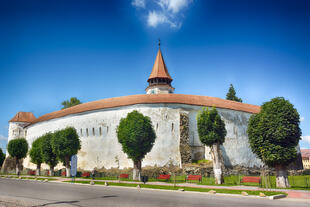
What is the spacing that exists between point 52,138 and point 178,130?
58.8 ft

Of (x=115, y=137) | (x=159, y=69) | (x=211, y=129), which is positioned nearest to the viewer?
(x=211, y=129)

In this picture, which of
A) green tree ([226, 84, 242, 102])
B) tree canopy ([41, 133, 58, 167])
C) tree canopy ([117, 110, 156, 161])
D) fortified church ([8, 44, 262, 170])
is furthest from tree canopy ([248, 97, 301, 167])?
green tree ([226, 84, 242, 102])

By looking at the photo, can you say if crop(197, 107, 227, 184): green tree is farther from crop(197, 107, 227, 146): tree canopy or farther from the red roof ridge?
the red roof ridge

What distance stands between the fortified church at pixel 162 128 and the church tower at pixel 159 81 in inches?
660

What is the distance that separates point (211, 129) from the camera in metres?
23.8

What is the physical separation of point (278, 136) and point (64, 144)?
1028 inches

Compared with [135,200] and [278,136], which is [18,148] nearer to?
[135,200]

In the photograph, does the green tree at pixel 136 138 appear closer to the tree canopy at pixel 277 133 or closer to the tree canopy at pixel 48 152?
the tree canopy at pixel 277 133

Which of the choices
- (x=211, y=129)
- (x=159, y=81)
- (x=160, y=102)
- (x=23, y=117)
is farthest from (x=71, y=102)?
(x=211, y=129)

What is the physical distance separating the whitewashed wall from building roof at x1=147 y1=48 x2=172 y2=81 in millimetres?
21156

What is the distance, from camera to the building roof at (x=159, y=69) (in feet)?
190

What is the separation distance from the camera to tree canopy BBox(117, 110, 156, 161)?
89.7 ft

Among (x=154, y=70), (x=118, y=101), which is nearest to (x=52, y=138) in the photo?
(x=118, y=101)

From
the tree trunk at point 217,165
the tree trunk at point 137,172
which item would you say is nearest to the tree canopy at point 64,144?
the tree trunk at point 137,172
